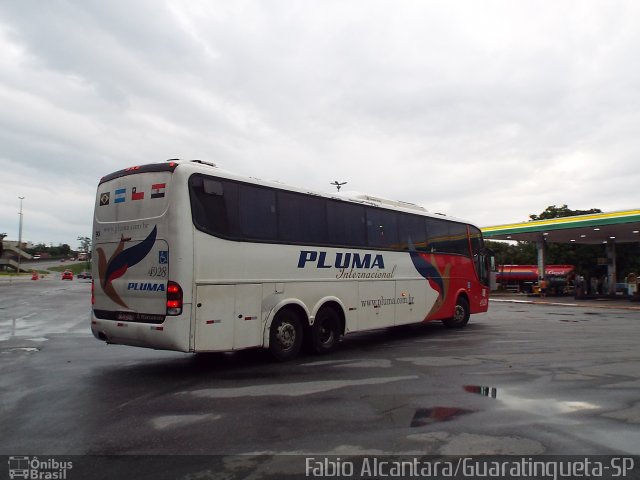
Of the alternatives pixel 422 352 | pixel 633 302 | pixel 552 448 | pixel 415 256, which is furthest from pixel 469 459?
pixel 633 302

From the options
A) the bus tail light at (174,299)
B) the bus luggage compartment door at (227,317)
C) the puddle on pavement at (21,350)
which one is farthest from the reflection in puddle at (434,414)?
the puddle on pavement at (21,350)

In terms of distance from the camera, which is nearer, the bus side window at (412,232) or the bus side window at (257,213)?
the bus side window at (257,213)

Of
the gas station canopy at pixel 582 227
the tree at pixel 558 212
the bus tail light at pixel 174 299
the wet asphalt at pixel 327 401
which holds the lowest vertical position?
the wet asphalt at pixel 327 401

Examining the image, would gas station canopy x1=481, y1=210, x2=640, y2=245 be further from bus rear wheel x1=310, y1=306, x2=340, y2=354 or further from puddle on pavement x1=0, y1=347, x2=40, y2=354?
puddle on pavement x1=0, y1=347, x2=40, y2=354

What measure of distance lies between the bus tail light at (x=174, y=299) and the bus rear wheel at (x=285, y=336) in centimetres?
190

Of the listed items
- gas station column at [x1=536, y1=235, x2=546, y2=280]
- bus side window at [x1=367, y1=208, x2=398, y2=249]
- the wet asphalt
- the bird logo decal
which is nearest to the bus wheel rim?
the wet asphalt

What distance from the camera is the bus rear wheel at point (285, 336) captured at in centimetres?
846

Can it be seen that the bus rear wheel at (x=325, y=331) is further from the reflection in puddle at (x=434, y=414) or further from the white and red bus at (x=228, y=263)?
the reflection in puddle at (x=434, y=414)

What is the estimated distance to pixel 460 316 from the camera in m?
14.8

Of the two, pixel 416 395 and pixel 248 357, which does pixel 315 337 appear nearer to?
pixel 248 357

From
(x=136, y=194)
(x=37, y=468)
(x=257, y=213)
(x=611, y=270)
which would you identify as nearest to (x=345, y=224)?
(x=257, y=213)

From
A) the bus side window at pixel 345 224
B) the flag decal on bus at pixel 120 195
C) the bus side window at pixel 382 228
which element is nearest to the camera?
the flag decal on bus at pixel 120 195

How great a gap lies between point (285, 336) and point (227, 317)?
4.85 ft

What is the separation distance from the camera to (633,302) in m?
→ 28.7
